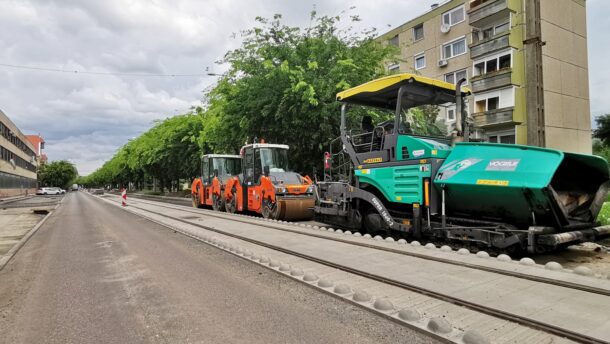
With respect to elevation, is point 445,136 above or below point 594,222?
above

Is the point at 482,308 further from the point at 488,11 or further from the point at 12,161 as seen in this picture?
the point at 12,161

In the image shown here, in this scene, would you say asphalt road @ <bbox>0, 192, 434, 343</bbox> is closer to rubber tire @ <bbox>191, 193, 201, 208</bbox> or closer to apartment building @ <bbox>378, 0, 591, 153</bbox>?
rubber tire @ <bbox>191, 193, 201, 208</bbox>

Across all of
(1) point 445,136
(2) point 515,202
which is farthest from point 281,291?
(1) point 445,136

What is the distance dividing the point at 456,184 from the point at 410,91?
244cm

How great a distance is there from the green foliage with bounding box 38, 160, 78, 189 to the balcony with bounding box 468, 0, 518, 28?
380 ft

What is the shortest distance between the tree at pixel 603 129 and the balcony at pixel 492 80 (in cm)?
2068

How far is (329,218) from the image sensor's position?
10.6 metres

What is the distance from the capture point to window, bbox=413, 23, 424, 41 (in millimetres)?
35250

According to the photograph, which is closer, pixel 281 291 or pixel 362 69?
pixel 281 291

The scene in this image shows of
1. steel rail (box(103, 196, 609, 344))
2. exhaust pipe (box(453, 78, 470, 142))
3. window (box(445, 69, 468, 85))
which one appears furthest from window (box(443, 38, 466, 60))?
steel rail (box(103, 196, 609, 344))

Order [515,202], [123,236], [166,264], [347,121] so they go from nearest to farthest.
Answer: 1. [515,202]
2. [166,264]
3. [347,121]
4. [123,236]

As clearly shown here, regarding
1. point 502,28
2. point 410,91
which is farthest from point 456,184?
point 502,28

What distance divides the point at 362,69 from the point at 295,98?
11.0 ft

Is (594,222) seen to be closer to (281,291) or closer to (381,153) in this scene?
(381,153)
